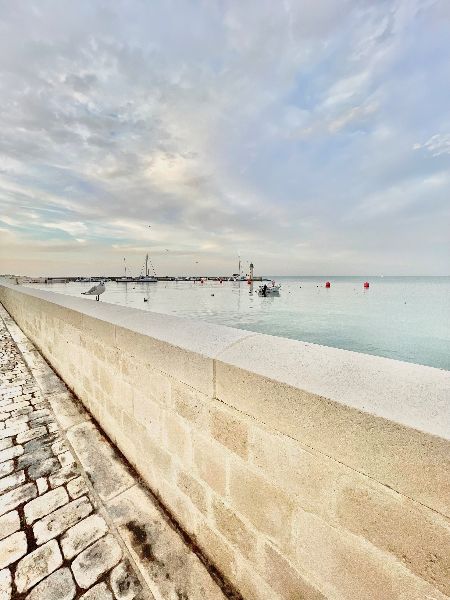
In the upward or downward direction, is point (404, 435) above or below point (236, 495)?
above

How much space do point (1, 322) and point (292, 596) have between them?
13.4 meters

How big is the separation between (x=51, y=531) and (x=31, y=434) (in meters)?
1.70

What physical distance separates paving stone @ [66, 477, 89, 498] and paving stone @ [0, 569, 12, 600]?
26.6 inches

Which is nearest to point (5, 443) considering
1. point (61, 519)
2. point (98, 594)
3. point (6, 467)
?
point (6, 467)

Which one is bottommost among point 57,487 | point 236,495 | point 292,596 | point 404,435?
point 57,487

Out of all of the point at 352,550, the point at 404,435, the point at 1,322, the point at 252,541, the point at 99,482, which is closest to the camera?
the point at 404,435

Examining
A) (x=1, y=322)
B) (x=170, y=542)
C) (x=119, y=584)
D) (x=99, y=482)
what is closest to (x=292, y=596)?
(x=170, y=542)

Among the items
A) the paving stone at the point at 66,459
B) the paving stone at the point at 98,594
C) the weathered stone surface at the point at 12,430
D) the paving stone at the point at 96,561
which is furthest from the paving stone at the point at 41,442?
the paving stone at the point at 98,594

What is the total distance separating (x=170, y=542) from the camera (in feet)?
6.39

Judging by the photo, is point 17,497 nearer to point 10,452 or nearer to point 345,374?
point 10,452

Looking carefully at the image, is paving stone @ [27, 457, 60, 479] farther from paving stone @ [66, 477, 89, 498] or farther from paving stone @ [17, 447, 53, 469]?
paving stone @ [66, 477, 89, 498]

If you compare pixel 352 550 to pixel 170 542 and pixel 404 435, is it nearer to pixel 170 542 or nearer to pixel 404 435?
pixel 404 435

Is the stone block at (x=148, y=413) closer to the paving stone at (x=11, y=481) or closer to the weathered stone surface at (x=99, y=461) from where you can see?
the weathered stone surface at (x=99, y=461)

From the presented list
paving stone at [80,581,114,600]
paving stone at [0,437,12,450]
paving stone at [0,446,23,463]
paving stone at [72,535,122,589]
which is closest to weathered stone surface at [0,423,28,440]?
paving stone at [0,437,12,450]
